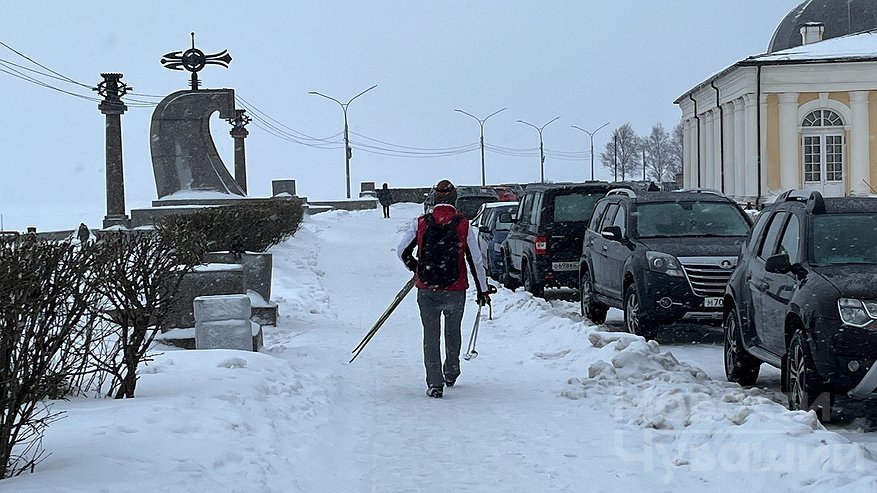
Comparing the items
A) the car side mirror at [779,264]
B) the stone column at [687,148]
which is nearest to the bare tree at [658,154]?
the stone column at [687,148]

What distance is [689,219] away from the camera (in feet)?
50.4

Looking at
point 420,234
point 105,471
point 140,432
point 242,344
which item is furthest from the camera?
point 242,344

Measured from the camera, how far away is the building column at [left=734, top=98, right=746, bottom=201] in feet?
188

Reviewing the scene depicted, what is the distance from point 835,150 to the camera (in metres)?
55.1

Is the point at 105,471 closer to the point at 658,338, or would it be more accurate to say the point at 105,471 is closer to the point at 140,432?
the point at 140,432

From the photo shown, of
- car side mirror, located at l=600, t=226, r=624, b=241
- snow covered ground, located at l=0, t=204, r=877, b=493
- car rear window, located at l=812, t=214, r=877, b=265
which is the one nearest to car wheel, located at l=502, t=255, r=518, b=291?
car side mirror, located at l=600, t=226, r=624, b=241

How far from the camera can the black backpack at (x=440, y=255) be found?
10453 mm

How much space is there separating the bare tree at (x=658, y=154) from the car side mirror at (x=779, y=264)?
155 m

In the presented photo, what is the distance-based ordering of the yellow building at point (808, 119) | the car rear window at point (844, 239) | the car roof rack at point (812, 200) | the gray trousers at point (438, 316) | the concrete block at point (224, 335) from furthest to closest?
the yellow building at point (808, 119) → the concrete block at point (224, 335) → the gray trousers at point (438, 316) → the car roof rack at point (812, 200) → the car rear window at point (844, 239)

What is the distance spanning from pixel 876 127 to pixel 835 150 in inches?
80.1

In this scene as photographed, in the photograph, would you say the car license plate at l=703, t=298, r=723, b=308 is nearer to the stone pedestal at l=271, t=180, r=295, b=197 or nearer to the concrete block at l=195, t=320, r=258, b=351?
the concrete block at l=195, t=320, r=258, b=351

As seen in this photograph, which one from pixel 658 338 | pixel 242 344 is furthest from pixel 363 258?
pixel 242 344

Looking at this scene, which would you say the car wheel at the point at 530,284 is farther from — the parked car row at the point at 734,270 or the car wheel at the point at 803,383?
the car wheel at the point at 803,383

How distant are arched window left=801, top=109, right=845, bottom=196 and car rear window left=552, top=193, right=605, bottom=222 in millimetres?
36633
